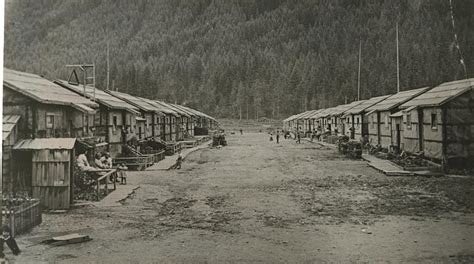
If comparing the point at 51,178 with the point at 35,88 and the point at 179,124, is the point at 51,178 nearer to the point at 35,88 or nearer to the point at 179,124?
the point at 35,88

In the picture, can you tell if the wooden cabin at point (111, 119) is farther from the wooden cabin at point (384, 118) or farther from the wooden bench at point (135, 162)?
the wooden cabin at point (384, 118)

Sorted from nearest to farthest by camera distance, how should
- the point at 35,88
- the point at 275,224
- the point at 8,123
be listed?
1. the point at 275,224
2. the point at 8,123
3. the point at 35,88

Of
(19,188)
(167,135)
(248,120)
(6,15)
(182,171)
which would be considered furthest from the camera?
(248,120)

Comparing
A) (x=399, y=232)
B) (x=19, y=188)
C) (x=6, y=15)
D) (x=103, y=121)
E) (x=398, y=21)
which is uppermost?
(x=398, y=21)

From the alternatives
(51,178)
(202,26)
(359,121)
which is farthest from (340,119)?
(51,178)

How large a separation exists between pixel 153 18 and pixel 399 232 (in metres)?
10.5

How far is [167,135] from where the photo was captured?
1880 inches

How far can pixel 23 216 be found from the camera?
1134cm

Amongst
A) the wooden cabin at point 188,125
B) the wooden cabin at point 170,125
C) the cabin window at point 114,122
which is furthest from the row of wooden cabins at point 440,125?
the wooden cabin at point 188,125

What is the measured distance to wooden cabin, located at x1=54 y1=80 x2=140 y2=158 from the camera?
2610cm

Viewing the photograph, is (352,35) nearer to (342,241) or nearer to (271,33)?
(271,33)

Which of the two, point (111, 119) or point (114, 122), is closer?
point (111, 119)

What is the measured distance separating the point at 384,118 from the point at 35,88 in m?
28.8

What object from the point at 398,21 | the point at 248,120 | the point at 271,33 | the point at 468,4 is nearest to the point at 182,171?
the point at 271,33
